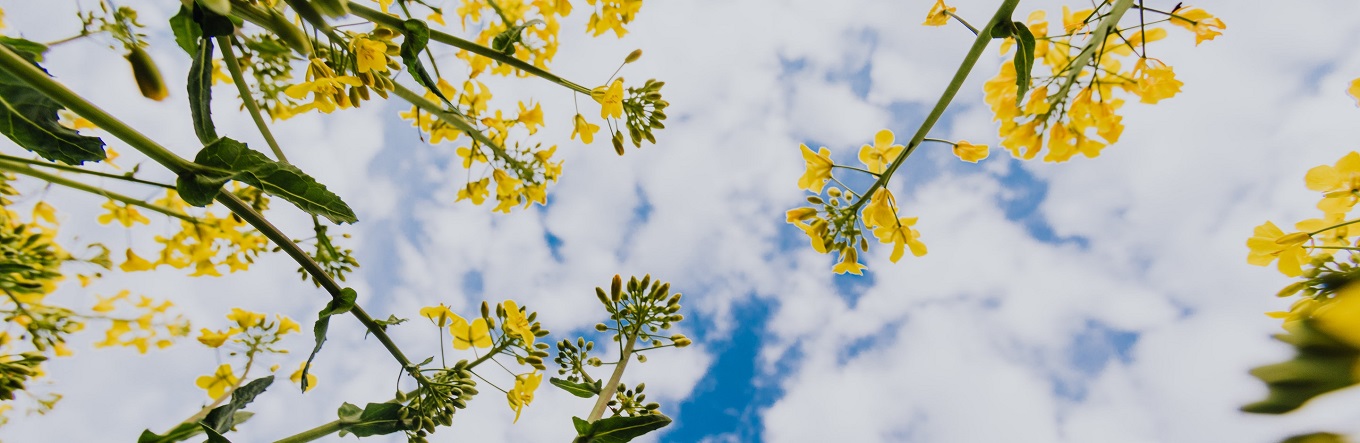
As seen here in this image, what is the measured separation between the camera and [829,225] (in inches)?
75.1

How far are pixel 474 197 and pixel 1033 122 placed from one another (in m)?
2.24

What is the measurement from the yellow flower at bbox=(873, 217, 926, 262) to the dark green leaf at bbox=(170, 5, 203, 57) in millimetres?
1727

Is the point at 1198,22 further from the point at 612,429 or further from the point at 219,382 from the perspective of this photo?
the point at 219,382

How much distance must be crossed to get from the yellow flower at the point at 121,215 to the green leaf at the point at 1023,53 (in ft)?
10.9

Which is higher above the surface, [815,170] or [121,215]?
[121,215]

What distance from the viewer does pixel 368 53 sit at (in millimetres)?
1430

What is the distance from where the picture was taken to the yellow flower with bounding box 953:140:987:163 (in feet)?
5.99

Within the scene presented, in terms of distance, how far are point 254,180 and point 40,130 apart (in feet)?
1.24

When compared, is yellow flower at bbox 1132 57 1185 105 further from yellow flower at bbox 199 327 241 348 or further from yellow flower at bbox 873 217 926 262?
yellow flower at bbox 199 327 241 348

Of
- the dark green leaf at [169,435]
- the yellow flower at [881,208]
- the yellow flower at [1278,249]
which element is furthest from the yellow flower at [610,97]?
the yellow flower at [1278,249]

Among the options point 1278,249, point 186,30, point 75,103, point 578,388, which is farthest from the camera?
point 1278,249

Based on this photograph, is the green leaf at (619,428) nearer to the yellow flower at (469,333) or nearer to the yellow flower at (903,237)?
the yellow flower at (469,333)

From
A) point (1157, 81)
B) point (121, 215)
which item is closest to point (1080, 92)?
point (1157, 81)

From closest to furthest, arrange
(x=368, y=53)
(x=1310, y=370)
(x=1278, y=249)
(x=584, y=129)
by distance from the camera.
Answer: (x=1310, y=370) → (x=368, y=53) → (x=1278, y=249) → (x=584, y=129)
